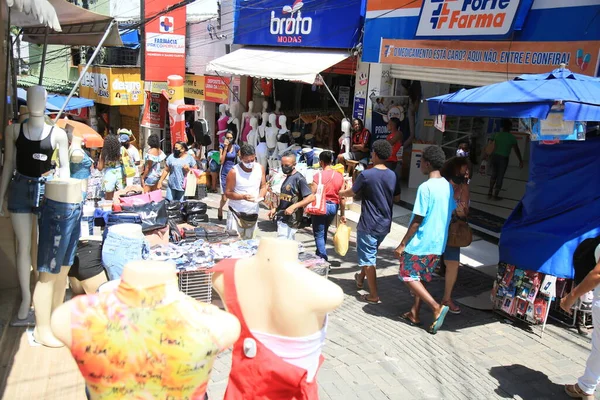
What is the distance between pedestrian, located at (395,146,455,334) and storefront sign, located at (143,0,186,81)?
1378cm

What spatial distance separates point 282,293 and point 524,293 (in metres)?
3.56

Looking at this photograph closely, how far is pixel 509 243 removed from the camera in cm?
536

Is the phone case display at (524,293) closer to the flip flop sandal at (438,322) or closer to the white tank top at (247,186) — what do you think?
the flip flop sandal at (438,322)

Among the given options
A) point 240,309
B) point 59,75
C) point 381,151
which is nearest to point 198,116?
point 59,75

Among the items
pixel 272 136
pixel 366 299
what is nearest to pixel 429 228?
pixel 366 299

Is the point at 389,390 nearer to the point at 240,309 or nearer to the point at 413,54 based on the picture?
the point at 240,309

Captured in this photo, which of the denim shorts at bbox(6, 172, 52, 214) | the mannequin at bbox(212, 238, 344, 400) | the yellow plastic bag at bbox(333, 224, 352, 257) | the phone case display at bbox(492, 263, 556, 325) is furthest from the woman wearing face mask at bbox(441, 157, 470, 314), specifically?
the denim shorts at bbox(6, 172, 52, 214)

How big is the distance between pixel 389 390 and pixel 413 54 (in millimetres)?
6874

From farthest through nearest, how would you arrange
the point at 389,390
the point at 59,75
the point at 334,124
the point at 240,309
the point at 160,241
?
the point at 59,75 → the point at 334,124 → the point at 160,241 → the point at 389,390 → the point at 240,309

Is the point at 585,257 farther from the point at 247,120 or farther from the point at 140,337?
the point at 247,120

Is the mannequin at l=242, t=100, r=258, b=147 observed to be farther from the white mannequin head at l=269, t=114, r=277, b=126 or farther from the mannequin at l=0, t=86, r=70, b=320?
the mannequin at l=0, t=86, r=70, b=320

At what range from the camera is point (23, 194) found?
170 inches

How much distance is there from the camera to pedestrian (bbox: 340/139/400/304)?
559cm

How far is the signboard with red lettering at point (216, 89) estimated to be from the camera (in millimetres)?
16078
